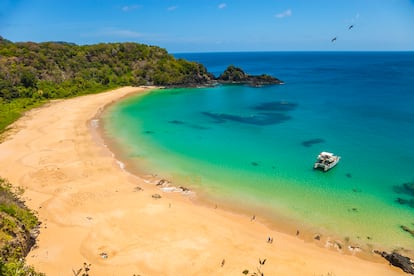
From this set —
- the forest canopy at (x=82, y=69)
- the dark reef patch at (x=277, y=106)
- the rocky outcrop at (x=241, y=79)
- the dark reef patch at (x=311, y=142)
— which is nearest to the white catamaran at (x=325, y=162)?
the dark reef patch at (x=311, y=142)

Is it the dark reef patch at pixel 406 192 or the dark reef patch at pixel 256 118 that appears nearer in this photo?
the dark reef patch at pixel 406 192

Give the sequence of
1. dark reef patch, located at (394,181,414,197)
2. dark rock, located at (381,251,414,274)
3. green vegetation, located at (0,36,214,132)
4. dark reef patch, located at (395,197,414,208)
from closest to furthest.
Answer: dark rock, located at (381,251,414,274), dark reef patch, located at (395,197,414,208), dark reef patch, located at (394,181,414,197), green vegetation, located at (0,36,214,132)

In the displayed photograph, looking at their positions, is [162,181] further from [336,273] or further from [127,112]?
[127,112]

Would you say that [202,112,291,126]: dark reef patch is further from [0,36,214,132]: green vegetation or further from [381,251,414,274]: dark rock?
[0,36,214,132]: green vegetation

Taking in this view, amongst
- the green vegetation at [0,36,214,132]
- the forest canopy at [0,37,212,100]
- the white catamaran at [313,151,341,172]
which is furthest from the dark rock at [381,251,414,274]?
the forest canopy at [0,37,212,100]

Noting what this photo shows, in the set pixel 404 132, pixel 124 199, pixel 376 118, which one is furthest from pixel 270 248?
pixel 376 118

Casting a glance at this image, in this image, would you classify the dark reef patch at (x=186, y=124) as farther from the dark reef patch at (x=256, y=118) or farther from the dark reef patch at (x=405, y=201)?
the dark reef patch at (x=405, y=201)

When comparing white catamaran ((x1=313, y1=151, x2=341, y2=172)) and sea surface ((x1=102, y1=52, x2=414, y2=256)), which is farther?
white catamaran ((x1=313, y1=151, x2=341, y2=172))

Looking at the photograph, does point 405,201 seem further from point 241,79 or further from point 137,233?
point 241,79
